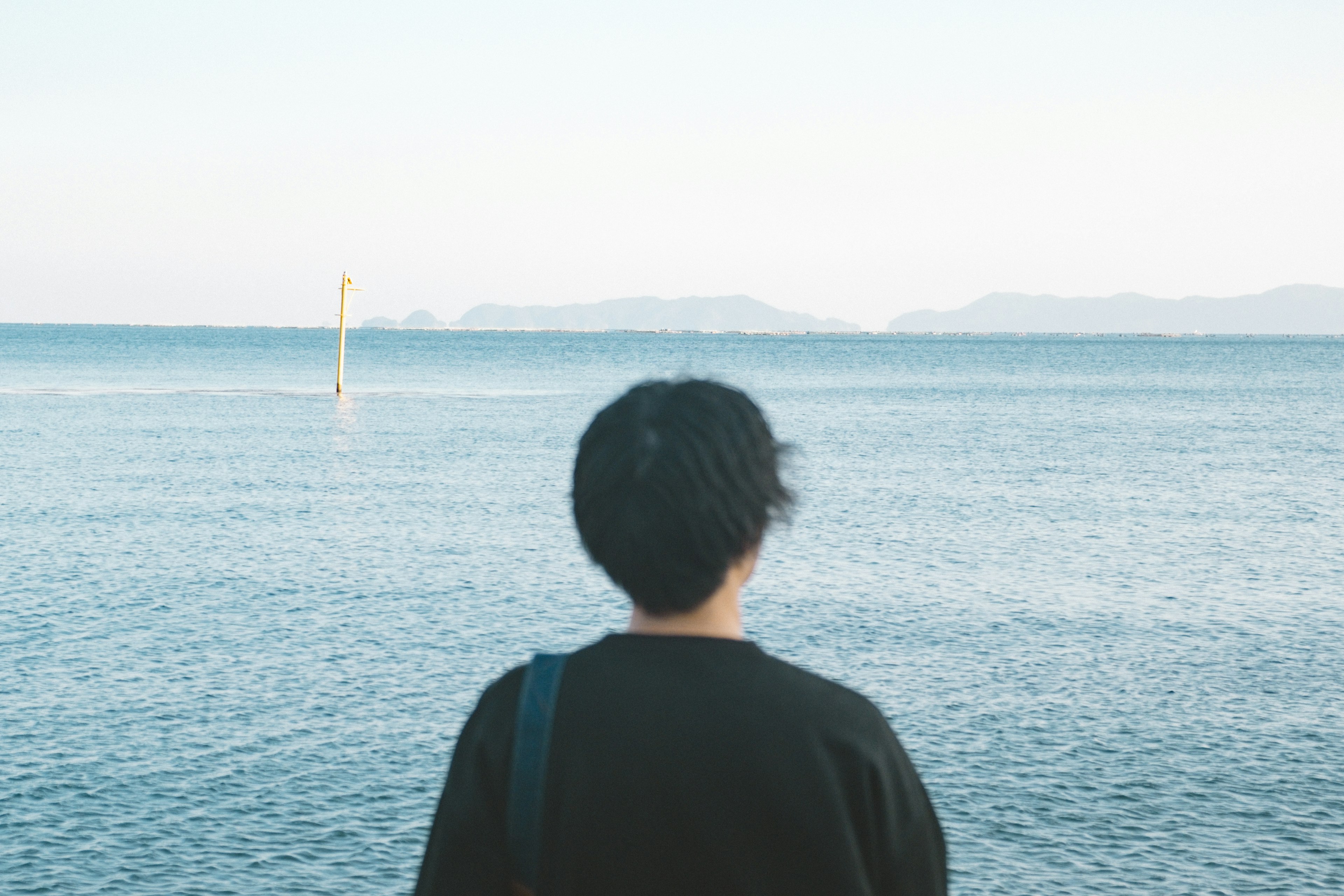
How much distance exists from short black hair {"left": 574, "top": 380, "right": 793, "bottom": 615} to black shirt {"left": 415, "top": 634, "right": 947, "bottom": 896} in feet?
0.41

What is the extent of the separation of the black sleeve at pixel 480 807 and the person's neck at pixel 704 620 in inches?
9.6

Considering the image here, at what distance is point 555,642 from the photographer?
1552 centimetres

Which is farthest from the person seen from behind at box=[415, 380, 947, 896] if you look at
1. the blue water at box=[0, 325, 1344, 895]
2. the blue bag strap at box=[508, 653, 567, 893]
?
the blue water at box=[0, 325, 1344, 895]

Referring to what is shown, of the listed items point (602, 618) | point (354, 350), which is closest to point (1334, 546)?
point (602, 618)

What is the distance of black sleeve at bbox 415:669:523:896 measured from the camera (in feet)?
7.02

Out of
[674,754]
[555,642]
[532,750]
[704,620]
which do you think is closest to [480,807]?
[532,750]

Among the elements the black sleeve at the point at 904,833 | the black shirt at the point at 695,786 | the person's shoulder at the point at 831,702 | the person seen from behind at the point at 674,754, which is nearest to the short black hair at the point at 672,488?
the person seen from behind at the point at 674,754

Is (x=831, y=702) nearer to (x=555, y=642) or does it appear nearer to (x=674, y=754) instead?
(x=674, y=754)

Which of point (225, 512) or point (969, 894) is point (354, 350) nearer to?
point (225, 512)

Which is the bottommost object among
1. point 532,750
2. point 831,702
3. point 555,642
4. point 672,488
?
point 555,642

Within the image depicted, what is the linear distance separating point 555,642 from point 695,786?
13577 mm

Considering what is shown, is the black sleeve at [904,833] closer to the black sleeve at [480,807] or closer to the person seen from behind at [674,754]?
the person seen from behind at [674,754]

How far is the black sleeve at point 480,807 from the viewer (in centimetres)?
214

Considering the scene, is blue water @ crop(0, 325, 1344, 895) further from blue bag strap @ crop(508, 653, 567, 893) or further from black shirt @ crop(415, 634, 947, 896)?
blue bag strap @ crop(508, 653, 567, 893)
